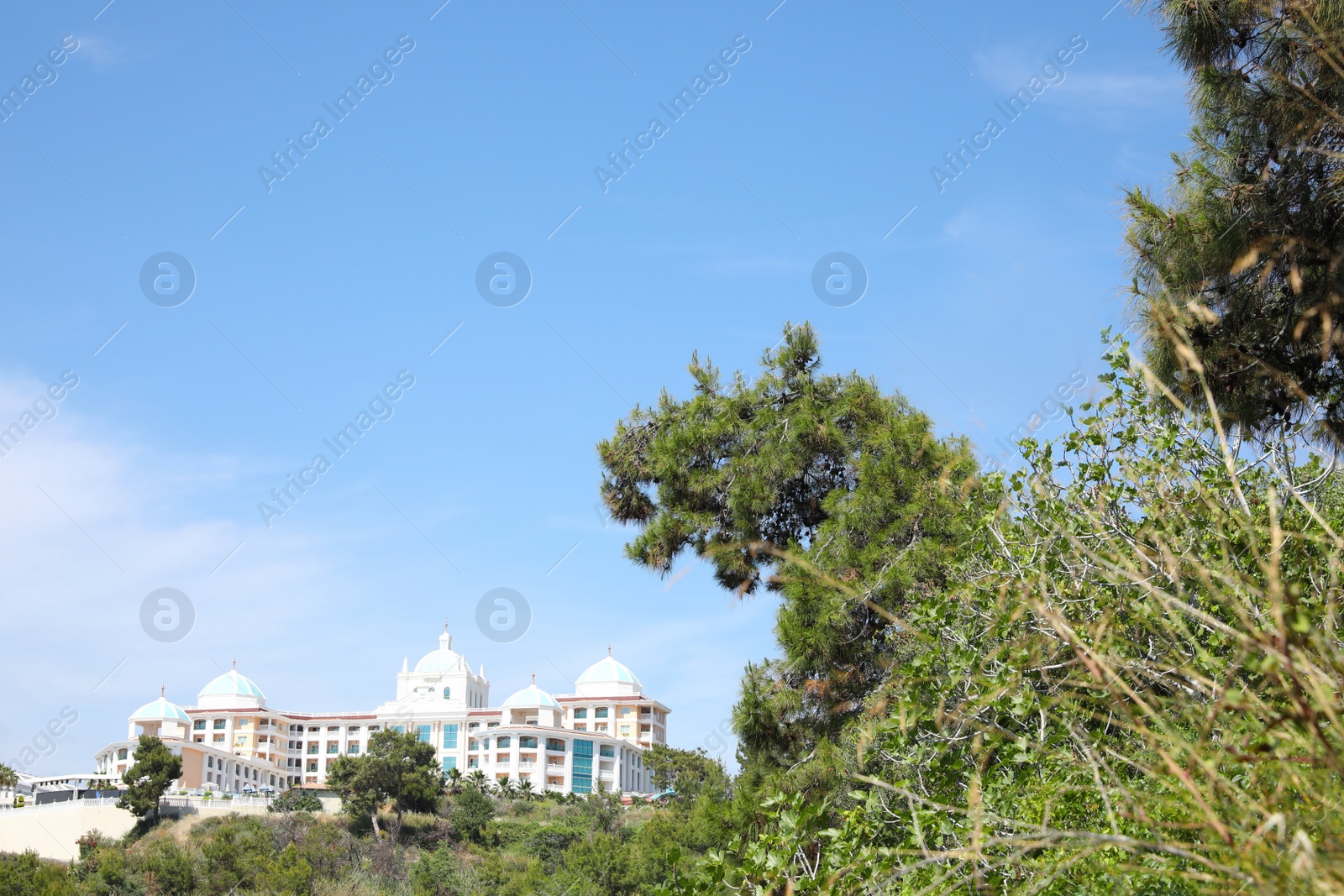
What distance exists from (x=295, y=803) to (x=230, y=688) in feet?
123

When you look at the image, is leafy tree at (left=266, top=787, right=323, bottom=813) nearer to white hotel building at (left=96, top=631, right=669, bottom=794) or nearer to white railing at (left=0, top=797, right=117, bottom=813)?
white railing at (left=0, top=797, right=117, bottom=813)

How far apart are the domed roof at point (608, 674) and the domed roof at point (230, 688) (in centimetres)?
2607

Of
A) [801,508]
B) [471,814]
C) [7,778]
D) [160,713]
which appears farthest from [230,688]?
[801,508]

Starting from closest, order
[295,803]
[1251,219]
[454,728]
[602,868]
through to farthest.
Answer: [1251,219], [602,868], [295,803], [454,728]

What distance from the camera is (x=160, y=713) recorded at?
80.8m

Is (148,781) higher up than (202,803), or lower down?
higher up

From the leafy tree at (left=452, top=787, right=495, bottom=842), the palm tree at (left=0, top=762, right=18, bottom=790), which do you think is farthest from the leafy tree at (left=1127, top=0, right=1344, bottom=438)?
the palm tree at (left=0, top=762, right=18, bottom=790)

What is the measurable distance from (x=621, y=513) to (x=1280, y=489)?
6.99 metres

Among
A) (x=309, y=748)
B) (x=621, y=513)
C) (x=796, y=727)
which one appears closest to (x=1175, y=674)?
(x=796, y=727)

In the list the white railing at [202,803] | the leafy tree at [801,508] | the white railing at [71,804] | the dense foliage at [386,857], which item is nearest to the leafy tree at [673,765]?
the dense foliage at [386,857]

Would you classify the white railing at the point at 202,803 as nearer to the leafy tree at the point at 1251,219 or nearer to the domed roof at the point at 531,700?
the domed roof at the point at 531,700

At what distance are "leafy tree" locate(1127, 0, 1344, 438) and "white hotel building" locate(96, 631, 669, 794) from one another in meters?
73.4

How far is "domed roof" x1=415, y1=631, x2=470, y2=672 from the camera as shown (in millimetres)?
86312

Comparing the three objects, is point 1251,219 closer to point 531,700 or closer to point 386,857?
point 386,857
